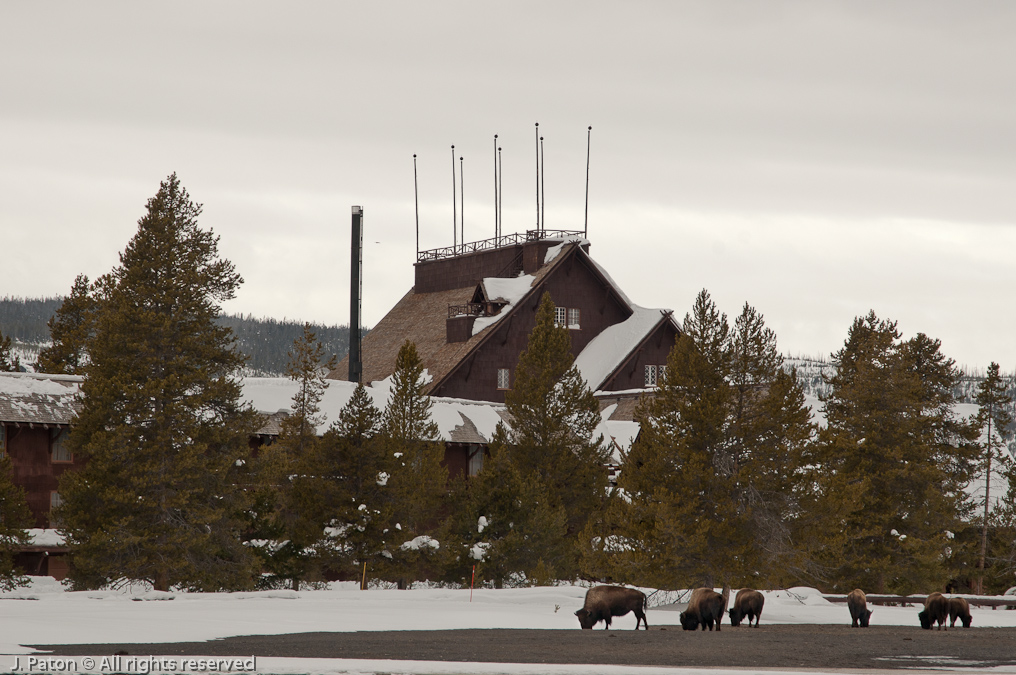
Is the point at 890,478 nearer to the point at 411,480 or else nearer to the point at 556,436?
the point at 556,436

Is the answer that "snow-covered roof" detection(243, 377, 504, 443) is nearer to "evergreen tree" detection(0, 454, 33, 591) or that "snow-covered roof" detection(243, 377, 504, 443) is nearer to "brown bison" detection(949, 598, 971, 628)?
"evergreen tree" detection(0, 454, 33, 591)

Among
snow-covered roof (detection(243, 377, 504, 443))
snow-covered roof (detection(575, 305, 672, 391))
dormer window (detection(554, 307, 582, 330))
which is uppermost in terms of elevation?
dormer window (detection(554, 307, 582, 330))

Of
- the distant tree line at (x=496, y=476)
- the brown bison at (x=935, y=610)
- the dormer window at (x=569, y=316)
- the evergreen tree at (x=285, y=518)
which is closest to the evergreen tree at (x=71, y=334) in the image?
the distant tree line at (x=496, y=476)

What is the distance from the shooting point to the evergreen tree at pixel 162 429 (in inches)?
1369

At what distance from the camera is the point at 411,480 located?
4062cm

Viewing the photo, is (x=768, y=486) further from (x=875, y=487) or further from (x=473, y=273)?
(x=473, y=273)

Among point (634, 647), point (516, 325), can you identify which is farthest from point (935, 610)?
point (516, 325)

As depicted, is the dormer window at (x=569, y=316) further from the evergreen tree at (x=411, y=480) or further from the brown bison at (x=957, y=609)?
the brown bison at (x=957, y=609)

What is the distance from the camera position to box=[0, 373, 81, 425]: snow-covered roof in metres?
42.8

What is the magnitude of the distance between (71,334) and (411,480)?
879 inches

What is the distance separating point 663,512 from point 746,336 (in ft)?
20.7

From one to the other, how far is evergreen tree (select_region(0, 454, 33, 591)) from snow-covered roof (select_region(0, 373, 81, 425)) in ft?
17.1

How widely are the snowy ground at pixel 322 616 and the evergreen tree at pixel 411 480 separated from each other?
22.5ft

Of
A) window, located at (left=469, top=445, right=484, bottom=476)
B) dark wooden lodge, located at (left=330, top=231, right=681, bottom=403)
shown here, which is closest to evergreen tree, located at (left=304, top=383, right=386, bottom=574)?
window, located at (left=469, top=445, right=484, bottom=476)
